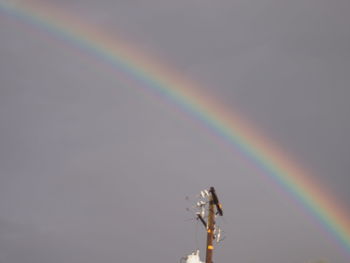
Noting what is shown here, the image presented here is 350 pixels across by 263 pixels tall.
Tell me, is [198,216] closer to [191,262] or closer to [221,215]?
[221,215]

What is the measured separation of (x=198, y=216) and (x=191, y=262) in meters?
2.75

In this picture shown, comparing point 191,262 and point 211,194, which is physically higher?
point 211,194

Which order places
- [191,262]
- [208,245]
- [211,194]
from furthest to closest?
1. [191,262]
2. [211,194]
3. [208,245]

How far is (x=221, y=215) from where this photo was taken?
23156 millimetres

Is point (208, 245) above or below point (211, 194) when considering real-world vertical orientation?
below

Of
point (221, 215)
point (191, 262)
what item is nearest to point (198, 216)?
point (221, 215)

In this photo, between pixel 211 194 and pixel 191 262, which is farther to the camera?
pixel 191 262

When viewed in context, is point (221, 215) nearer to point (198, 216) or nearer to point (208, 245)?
point (198, 216)

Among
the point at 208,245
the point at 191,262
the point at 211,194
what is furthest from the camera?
the point at 191,262

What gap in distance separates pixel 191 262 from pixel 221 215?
291 centimetres

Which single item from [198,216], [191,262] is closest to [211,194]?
[198,216]

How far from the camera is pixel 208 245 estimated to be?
20.8 m

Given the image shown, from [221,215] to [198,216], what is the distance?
122cm

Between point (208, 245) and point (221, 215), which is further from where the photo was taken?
point (221, 215)
